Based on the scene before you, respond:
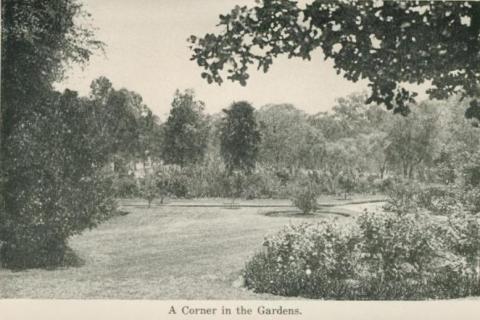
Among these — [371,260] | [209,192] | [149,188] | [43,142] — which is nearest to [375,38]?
[371,260]

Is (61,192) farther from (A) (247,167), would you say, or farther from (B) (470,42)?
(B) (470,42)

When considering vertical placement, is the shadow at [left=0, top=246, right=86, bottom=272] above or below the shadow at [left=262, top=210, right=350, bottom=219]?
below

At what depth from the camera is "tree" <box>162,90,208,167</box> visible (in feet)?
19.4

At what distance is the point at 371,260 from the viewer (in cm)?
604

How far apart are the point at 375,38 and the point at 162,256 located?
3202 mm

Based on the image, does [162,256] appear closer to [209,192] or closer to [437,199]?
[209,192]

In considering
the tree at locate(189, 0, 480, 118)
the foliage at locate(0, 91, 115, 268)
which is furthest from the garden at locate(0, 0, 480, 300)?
the tree at locate(189, 0, 480, 118)

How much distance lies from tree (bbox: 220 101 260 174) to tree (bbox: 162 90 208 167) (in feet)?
0.85

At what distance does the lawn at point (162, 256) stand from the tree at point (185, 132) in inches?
25.2

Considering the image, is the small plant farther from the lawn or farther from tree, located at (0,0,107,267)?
tree, located at (0,0,107,267)

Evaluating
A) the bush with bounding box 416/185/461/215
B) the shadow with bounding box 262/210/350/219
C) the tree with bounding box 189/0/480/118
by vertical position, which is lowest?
the shadow with bounding box 262/210/350/219

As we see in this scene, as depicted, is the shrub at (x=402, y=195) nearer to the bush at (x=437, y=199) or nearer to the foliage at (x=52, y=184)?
the bush at (x=437, y=199)

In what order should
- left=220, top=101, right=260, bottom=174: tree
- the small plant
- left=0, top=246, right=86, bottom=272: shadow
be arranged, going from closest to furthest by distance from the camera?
left=0, top=246, right=86, bottom=272: shadow
left=220, top=101, right=260, bottom=174: tree
the small plant

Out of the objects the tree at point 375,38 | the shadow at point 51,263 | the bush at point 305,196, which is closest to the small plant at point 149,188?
the shadow at point 51,263
